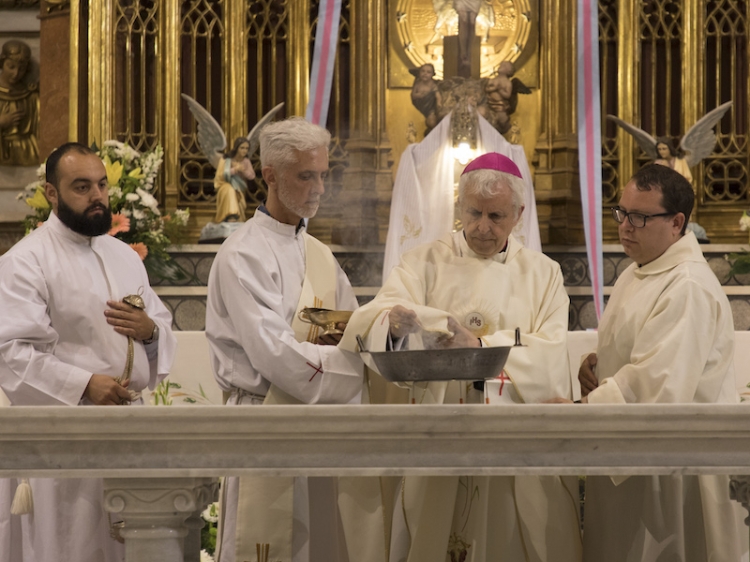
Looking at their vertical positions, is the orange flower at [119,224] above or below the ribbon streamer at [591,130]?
below

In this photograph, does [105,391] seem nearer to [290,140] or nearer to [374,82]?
[290,140]

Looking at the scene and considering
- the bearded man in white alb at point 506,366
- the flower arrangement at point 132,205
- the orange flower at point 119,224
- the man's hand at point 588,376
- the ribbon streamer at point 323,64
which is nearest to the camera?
the bearded man in white alb at point 506,366

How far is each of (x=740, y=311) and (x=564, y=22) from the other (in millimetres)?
3012

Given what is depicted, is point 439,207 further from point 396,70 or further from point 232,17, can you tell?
point 232,17

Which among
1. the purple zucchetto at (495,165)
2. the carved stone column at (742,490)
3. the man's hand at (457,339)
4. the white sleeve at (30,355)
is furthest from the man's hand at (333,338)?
the carved stone column at (742,490)

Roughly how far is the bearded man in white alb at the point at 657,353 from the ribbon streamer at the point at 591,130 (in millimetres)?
3123

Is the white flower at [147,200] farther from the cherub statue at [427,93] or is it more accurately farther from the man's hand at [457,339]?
the man's hand at [457,339]

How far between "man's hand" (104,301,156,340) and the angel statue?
13.3 ft

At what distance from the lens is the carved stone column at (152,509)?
281 centimetres

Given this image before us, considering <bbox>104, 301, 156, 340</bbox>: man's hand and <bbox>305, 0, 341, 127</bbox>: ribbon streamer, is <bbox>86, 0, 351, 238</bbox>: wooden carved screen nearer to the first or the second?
<bbox>305, 0, 341, 127</bbox>: ribbon streamer

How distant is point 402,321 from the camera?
3.29m

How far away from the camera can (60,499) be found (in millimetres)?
3633

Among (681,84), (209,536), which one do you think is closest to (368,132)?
(681,84)

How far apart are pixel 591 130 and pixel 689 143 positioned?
167 cm
